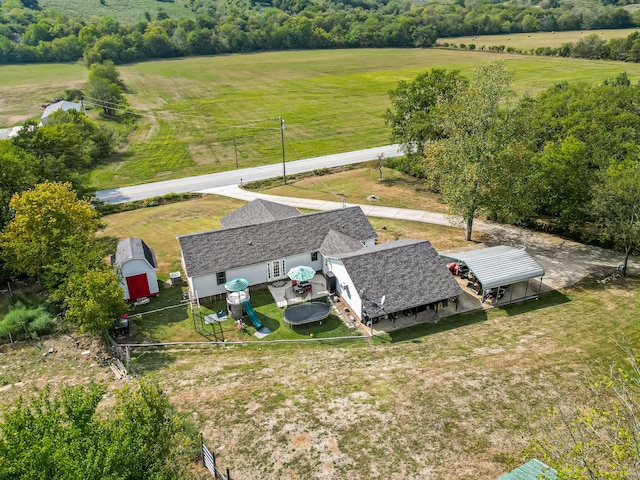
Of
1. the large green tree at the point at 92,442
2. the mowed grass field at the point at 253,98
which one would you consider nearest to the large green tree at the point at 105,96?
the mowed grass field at the point at 253,98

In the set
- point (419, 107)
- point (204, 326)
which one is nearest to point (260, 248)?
point (204, 326)

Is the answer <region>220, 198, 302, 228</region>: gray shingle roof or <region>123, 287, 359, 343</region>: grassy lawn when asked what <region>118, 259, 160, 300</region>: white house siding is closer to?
<region>123, 287, 359, 343</region>: grassy lawn

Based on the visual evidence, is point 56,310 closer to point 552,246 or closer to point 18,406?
point 18,406

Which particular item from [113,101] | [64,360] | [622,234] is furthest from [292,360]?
[113,101]

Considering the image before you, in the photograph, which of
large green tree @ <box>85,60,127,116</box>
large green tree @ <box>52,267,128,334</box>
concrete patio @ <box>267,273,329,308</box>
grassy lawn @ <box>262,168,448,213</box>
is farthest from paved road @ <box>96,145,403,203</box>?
large green tree @ <box>85,60,127,116</box>

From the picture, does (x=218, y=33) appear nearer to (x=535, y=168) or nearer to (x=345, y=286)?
(x=535, y=168)
